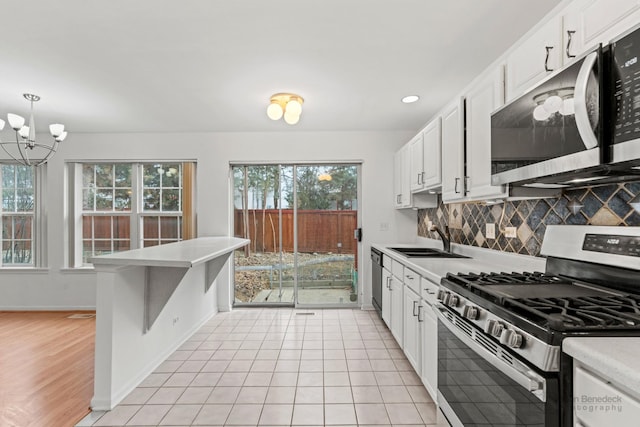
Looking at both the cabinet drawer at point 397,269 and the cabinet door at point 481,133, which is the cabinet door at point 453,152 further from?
the cabinet drawer at point 397,269

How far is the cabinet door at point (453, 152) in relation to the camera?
2404 millimetres

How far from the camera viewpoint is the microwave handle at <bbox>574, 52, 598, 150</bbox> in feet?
3.79

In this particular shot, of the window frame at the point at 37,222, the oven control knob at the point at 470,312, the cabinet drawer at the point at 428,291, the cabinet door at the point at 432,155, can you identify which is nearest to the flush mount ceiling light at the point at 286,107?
the cabinet door at the point at 432,155

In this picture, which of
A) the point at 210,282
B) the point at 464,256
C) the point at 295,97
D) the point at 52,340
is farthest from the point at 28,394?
the point at 464,256

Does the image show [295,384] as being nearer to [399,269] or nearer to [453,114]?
[399,269]

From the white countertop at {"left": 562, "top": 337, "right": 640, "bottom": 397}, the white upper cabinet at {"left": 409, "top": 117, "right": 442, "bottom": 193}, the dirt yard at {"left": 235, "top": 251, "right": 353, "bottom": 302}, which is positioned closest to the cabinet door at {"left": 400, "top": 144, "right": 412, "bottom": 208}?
the white upper cabinet at {"left": 409, "top": 117, "right": 442, "bottom": 193}

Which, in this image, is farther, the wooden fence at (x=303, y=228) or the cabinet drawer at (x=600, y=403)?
the wooden fence at (x=303, y=228)

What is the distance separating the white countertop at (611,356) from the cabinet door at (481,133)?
1.16 metres

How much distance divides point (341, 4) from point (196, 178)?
3254mm

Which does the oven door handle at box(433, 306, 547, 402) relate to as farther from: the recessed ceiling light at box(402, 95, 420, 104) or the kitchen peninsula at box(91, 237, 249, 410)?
the recessed ceiling light at box(402, 95, 420, 104)

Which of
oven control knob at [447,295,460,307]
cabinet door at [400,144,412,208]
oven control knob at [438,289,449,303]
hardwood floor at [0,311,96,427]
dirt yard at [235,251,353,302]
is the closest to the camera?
oven control knob at [447,295,460,307]

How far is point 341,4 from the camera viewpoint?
1.82m

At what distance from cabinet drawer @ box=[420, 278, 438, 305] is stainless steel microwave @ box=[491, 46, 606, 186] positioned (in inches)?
28.8

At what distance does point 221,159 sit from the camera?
14.5ft
